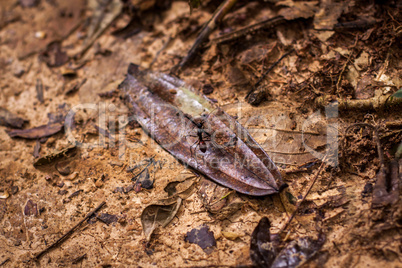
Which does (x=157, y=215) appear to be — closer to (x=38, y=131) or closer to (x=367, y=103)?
(x=38, y=131)

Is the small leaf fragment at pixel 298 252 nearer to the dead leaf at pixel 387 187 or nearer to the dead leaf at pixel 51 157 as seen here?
the dead leaf at pixel 387 187

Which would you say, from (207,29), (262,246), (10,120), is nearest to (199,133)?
(262,246)

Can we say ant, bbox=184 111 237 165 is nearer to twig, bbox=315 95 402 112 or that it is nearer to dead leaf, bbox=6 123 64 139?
twig, bbox=315 95 402 112

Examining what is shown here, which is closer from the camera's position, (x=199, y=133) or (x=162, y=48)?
(x=199, y=133)

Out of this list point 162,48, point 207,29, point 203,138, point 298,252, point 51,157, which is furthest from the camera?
point 162,48

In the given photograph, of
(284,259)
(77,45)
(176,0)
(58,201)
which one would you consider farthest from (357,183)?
(77,45)

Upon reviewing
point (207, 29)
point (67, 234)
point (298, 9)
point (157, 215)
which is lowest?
point (67, 234)

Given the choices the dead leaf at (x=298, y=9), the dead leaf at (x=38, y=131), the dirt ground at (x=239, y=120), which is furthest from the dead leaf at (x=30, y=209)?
the dead leaf at (x=298, y=9)

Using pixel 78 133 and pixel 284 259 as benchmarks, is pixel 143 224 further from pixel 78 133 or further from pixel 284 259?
pixel 78 133

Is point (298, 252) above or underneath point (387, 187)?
underneath

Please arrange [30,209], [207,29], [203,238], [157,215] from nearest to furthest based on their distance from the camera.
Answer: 1. [203,238]
2. [157,215]
3. [30,209]
4. [207,29]
